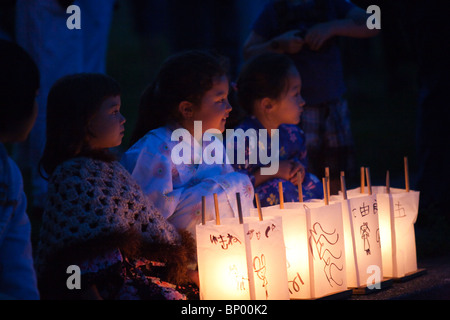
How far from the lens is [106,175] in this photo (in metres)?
2.85

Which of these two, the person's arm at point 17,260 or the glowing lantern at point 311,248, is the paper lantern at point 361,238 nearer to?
the glowing lantern at point 311,248

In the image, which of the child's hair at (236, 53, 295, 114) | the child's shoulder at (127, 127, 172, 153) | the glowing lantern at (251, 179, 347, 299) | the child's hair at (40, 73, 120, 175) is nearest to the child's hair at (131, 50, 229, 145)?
the child's shoulder at (127, 127, 172, 153)

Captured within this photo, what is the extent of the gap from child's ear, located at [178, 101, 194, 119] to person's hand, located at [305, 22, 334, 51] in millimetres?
1269

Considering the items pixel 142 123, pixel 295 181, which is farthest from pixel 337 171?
pixel 142 123

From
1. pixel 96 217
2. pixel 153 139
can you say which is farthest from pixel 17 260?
pixel 153 139

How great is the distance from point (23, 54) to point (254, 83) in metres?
2.03

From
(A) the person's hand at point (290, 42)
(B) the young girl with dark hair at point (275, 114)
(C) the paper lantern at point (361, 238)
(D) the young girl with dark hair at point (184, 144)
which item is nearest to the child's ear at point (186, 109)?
(D) the young girl with dark hair at point (184, 144)

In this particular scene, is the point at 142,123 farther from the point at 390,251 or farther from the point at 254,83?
the point at 390,251

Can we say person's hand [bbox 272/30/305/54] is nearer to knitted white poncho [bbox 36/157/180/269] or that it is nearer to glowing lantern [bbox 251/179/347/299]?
glowing lantern [bbox 251/179/347/299]

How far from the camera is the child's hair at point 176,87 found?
363cm

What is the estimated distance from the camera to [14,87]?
8.02ft

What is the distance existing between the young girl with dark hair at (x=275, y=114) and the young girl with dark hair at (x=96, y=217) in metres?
1.08

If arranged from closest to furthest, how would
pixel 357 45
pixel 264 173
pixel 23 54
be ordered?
pixel 23 54 → pixel 264 173 → pixel 357 45

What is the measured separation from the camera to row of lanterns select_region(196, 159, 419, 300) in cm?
280
